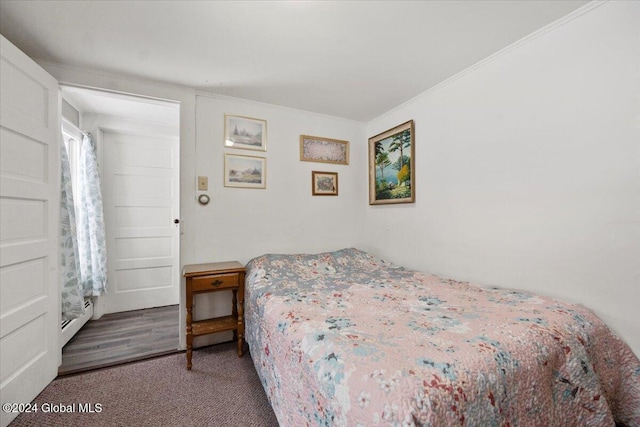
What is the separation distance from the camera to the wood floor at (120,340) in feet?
6.75

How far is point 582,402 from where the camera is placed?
1123 mm

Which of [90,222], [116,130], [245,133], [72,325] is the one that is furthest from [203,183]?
[72,325]

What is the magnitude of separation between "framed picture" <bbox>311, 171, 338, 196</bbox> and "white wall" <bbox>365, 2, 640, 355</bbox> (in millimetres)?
1080

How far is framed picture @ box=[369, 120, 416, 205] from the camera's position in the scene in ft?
8.35

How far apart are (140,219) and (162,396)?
2.26 meters

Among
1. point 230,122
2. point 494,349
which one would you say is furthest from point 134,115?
point 494,349

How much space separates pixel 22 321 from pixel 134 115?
7.60 ft

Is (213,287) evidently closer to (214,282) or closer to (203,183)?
(214,282)

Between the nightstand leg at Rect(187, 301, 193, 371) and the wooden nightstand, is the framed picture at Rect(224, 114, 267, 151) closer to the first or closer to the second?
the wooden nightstand

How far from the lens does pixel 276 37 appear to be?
5.40 ft

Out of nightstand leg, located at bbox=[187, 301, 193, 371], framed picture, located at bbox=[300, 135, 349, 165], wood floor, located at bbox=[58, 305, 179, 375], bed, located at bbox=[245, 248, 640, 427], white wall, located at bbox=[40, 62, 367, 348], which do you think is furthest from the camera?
framed picture, located at bbox=[300, 135, 349, 165]

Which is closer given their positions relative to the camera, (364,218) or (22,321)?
(22,321)

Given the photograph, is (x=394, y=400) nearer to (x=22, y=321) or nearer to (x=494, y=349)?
(x=494, y=349)

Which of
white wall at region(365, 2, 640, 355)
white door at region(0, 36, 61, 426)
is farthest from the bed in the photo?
white door at region(0, 36, 61, 426)
